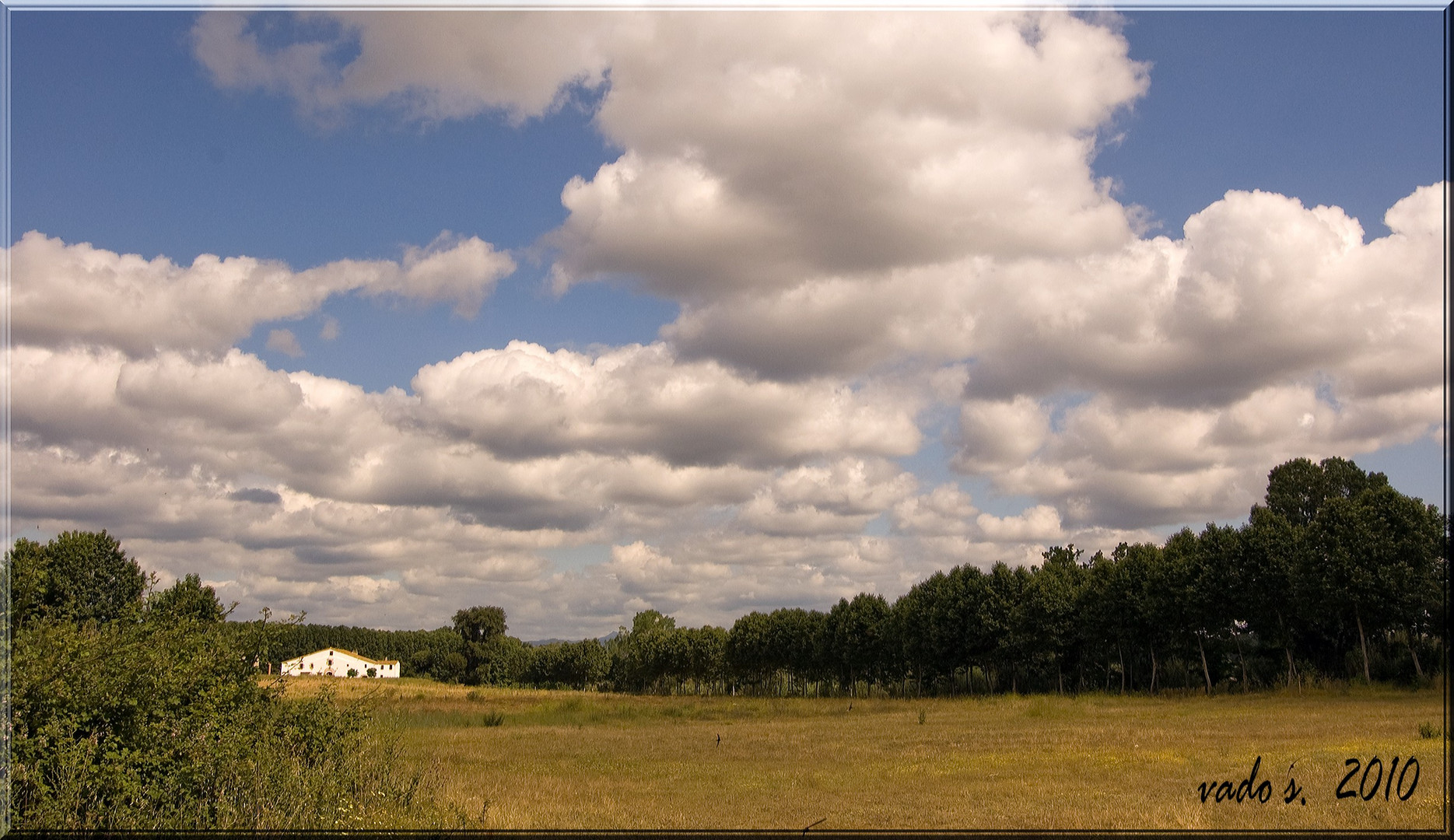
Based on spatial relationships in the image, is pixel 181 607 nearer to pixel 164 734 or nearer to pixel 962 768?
pixel 164 734

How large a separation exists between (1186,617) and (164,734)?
242ft

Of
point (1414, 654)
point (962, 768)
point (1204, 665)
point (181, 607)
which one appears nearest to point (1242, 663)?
point (1204, 665)

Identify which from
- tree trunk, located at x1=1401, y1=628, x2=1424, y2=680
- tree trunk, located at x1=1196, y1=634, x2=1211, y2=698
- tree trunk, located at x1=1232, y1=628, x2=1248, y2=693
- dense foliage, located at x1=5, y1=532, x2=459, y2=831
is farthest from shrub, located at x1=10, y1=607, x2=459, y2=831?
tree trunk, located at x1=1232, y1=628, x2=1248, y2=693

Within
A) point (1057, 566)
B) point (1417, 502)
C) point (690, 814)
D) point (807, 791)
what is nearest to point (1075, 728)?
point (807, 791)

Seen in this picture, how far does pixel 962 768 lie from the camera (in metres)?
29.2

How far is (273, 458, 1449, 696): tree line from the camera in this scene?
61062mm

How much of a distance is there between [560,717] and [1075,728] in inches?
1416

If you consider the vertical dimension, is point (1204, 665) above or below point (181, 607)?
below

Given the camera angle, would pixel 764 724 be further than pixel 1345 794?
Yes

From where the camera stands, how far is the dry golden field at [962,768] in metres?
19.9

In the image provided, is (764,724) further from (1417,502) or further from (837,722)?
(1417,502)

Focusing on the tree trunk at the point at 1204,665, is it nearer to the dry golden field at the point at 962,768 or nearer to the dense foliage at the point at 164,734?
the dry golden field at the point at 962,768

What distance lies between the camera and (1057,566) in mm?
95125

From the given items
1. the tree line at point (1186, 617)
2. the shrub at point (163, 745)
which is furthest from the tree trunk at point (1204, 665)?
the shrub at point (163, 745)
